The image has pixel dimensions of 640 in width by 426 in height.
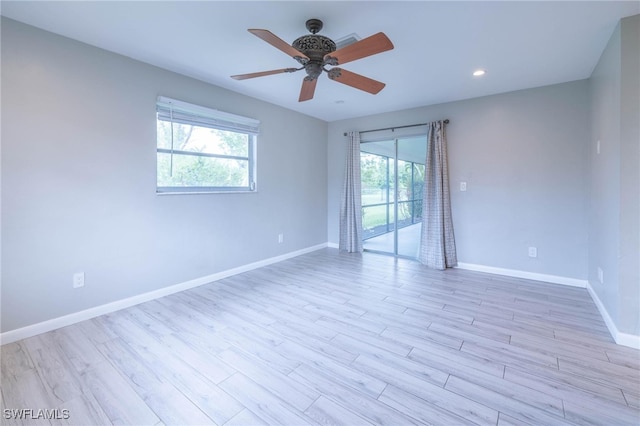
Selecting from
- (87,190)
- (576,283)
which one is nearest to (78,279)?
(87,190)

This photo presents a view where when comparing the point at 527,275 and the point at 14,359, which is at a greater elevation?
the point at 527,275

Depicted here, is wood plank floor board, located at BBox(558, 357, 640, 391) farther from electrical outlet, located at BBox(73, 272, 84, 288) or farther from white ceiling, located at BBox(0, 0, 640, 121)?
electrical outlet, located at BBox(73, 272, 84, 288)

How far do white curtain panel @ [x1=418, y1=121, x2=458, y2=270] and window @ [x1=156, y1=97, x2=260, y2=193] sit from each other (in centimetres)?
268

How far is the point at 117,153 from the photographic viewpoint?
2.68 metres

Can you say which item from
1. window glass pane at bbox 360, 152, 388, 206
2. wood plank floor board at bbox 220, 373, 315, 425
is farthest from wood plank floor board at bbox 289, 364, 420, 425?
window glass pane at bbox 360, 152, 388, 206

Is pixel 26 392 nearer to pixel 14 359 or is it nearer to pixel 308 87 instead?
pixel 14 359

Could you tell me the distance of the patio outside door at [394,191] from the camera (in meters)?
4.71

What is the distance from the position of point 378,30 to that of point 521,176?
9.27ft

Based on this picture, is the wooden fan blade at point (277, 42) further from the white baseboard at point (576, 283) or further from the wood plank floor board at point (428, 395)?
the white baseboard at point (576, 283)

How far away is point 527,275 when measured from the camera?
3.65 m

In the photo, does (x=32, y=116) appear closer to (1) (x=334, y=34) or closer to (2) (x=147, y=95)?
(2) (x=147, y=95)

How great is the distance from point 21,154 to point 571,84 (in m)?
5.68

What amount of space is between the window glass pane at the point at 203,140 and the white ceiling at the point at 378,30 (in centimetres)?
61

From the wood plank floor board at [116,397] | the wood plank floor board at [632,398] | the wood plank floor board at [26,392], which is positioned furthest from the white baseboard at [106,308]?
the wood plank floor board at [632,398]
